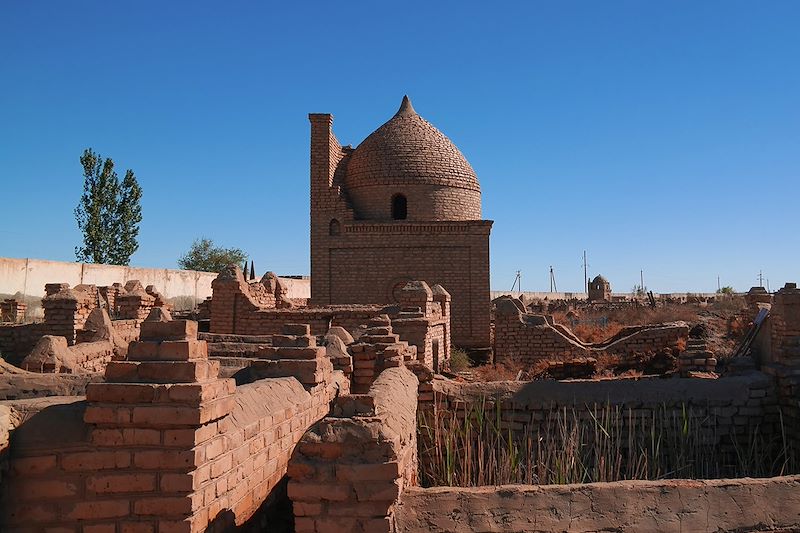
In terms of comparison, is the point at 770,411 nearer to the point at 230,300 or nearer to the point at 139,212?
the point at 230,300

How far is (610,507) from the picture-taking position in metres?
3.84

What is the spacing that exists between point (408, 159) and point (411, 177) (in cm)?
73

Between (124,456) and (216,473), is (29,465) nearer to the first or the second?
(124,456)

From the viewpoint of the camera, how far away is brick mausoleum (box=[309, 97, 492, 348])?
22.4 meters

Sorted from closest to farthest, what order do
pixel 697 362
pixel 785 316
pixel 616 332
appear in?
pixel 697 362 < pixel 785 316 < pixel 616 332

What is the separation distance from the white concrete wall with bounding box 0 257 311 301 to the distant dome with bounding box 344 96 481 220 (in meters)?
8.40

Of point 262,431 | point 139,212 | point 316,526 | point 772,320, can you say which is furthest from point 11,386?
point 139,212

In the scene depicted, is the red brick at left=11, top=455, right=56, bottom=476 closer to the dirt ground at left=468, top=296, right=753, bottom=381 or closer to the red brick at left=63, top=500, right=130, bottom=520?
the red brick at left=63, top=500, right=130, bottom=520

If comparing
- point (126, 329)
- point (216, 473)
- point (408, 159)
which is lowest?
point (216, 473)

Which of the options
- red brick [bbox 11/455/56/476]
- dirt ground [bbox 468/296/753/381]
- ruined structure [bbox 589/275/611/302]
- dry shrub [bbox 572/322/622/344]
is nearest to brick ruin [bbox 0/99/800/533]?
red brick [bbox 11/455/56/476]

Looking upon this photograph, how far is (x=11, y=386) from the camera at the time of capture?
592 cm

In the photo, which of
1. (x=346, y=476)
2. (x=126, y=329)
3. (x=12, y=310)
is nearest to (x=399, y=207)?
(x=12, y=310)

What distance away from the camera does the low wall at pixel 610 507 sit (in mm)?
3645

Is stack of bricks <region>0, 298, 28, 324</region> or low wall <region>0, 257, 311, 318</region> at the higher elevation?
low wall <region>0, 257, 311, 318</region>
